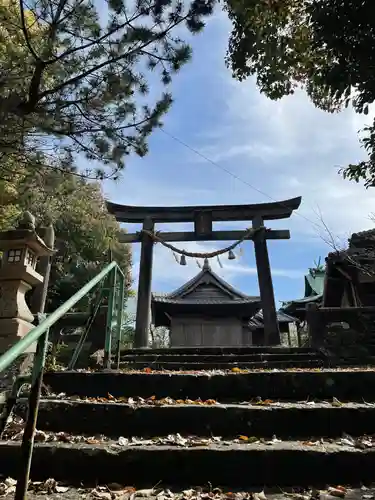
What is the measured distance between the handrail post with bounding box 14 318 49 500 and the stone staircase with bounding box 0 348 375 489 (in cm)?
58

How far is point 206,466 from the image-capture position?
2426 mm

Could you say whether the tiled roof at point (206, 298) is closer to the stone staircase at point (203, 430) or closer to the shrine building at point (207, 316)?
the shrine building at point (207, 316)

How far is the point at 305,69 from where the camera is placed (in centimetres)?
698

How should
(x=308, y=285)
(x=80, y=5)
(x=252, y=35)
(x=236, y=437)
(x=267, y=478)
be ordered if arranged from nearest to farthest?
(x=267, y=478)
(x=236, y=437)
(x=80, y=5)
(x=252, y=35)
(x=308, y=285)

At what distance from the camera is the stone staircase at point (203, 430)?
2.42 metres

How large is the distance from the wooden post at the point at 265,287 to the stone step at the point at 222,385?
751cm

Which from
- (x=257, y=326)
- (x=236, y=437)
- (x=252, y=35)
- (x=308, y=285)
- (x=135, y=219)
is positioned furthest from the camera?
(x=308, y=285)

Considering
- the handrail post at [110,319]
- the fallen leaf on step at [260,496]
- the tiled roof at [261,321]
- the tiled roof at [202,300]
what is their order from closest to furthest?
the fallen leaf on step at [260,496] → the handrail post at [110,319] → the tiled roof at [202,300] → the tiled roof at [261,321]

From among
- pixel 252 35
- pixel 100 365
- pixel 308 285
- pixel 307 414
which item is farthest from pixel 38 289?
pixel 308 285

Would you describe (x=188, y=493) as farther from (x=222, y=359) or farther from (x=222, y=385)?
(x=222, y=359)

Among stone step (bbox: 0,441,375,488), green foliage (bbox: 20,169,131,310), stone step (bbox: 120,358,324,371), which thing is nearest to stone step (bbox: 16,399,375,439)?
stone step (bbox: 0,441,375,488)

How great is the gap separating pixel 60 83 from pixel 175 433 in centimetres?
409

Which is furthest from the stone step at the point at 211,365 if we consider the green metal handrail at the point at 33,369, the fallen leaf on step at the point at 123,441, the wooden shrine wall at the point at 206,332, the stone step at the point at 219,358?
the wooden shrine wall at the point at 206,332

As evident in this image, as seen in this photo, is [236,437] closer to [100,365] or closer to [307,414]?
[307,414]
